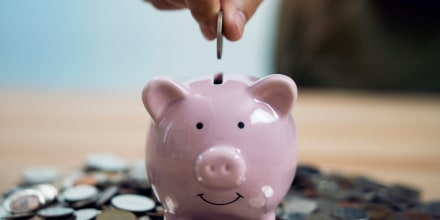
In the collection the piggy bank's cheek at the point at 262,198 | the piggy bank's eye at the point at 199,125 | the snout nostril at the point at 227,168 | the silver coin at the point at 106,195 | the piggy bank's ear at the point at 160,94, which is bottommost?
the silver coin at the point at 106,195

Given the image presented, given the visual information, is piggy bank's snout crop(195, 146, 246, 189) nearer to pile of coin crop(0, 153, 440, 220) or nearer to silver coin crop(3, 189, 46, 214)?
pile of coin crop(0, 153, 440, 220)

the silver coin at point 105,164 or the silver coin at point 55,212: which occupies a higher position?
the silver coin at point 105,164

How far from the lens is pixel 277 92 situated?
0.79 metres

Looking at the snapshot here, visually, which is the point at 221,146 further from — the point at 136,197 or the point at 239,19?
the point at 136,197

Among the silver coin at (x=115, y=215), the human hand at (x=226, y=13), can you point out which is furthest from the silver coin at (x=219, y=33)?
the silver coin at (x=115, y=215)

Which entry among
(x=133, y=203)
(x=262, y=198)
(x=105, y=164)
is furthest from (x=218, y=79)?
(x=105, y=164)

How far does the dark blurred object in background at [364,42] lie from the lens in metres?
2.49

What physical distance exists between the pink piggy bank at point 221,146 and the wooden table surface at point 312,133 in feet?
2.14

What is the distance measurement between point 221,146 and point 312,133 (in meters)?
1.09

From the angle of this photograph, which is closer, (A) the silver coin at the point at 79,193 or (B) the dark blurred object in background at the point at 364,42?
(A) the silver coin at the point at 79,193

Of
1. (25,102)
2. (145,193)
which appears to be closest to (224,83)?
(145,193)

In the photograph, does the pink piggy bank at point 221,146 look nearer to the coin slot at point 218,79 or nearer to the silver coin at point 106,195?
the coin slot at point 218,79

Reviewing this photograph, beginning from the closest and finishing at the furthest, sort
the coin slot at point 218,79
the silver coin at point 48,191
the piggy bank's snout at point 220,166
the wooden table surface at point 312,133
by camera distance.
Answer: the piggy bank's snout at point 220,166 → the coin slot at point 218,79 → the silver coin at point 48,191 → the wooden table surface at point 312,133

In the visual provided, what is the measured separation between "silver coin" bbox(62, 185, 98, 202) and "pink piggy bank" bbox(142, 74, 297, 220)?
269 mm
